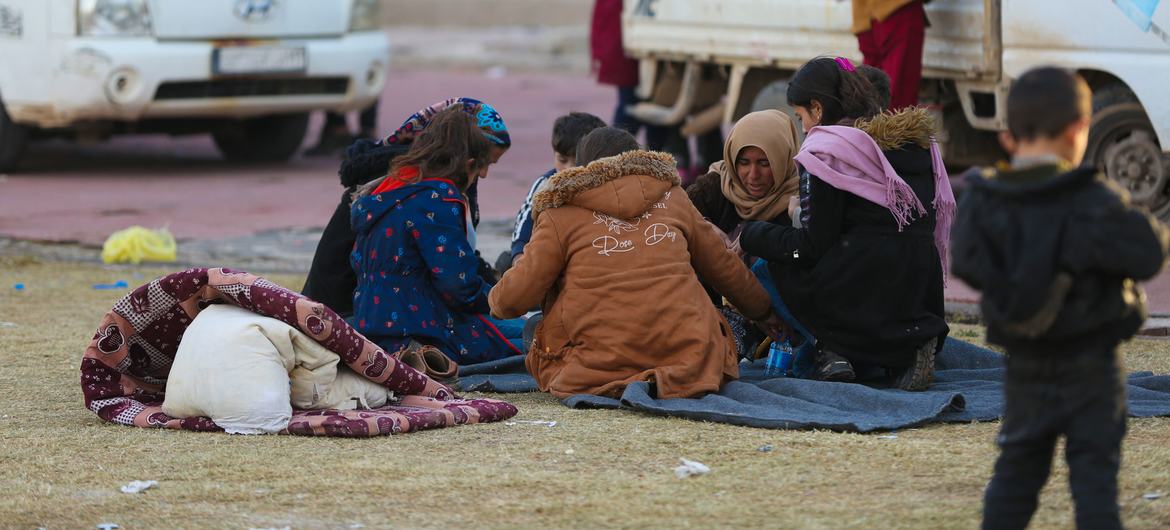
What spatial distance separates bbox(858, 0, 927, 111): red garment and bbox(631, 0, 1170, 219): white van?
1.04 feet

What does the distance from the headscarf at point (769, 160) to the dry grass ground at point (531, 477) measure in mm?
983

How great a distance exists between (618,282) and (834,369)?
0.73m

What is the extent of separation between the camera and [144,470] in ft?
14.5

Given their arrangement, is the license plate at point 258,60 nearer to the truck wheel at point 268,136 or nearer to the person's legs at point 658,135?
the truck wheel at point 268,136

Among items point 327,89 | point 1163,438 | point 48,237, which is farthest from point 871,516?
point 327,89

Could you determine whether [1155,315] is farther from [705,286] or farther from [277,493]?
[277,493]

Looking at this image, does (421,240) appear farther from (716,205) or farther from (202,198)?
(202,198)

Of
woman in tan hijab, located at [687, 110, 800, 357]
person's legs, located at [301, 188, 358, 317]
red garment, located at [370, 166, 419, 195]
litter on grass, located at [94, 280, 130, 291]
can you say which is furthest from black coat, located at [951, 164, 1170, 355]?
litter on grass, located at [94, 280, 130, 291]

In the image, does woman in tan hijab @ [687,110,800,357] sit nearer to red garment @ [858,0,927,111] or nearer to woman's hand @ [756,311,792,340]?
woman's hand @ [756,311,792,340]

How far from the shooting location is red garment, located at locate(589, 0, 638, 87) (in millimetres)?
11211

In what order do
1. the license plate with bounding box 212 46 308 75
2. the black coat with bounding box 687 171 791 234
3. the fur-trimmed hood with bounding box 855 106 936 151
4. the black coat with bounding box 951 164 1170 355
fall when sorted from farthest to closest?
1. the license plate with bounding box 212 46 308 75
2. the black coat with bounding box 687 171 791 234
3. the fur-trimmed hood with bounding box 855 106 936 151
4. the black coat with bounding box 951 164 1170 355

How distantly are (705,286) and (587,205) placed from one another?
25.0 inches

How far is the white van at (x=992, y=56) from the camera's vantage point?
7.87m

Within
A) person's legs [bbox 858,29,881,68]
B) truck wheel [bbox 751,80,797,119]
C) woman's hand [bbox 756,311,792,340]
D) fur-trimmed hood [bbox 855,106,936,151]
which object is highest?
person's legs [bbox 858,29,881,68]
